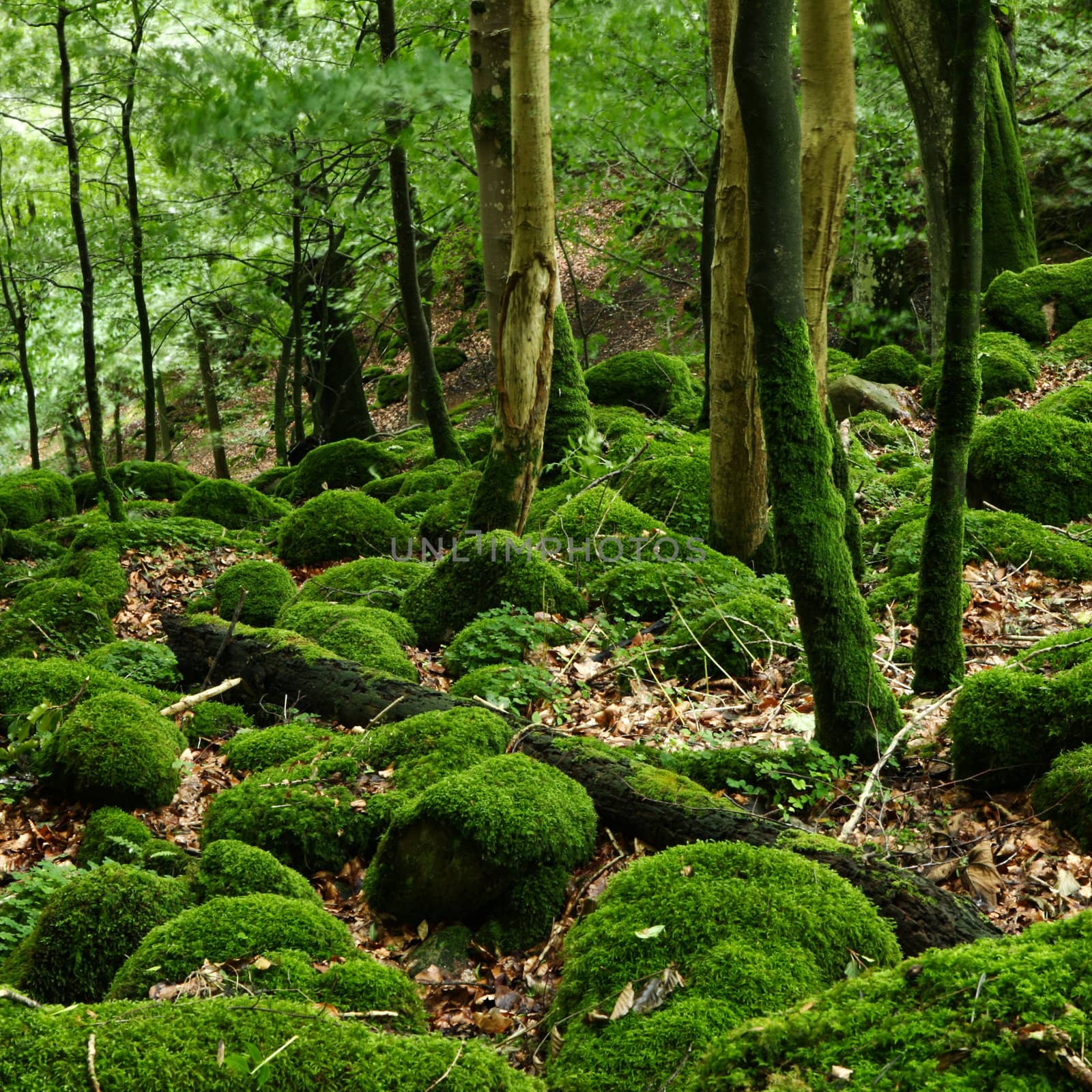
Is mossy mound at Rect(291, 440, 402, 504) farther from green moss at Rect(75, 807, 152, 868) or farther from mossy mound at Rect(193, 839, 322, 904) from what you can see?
mossy mound at Rect(193, 839, 322, 904)

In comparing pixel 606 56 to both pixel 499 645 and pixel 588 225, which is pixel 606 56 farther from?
pixel 499 645

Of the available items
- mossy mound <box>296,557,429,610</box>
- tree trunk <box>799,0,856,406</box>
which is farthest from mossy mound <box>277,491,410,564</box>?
tree trunk <box>799,0,856,406</box>

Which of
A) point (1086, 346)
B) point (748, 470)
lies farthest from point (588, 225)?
point (748, 470)

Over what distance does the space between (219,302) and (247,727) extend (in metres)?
15.6

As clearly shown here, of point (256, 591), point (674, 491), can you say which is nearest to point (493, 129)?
point (674, 491)

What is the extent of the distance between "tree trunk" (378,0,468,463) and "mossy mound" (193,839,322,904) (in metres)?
8.33

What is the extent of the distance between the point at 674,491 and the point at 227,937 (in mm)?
5624

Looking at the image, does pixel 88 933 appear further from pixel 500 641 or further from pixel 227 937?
pixel 500 641

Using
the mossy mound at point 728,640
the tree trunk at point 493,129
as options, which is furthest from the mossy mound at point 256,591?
the mossy mound at point 728,640

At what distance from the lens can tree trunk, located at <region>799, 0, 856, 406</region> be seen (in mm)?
5297

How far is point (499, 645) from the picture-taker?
6.02 metres

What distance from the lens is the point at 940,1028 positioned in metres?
1.68

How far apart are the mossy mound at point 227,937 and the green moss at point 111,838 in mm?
1090

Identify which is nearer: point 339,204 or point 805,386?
point 805,386
